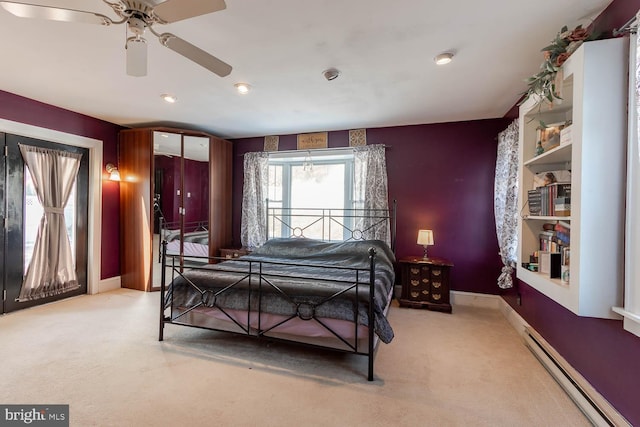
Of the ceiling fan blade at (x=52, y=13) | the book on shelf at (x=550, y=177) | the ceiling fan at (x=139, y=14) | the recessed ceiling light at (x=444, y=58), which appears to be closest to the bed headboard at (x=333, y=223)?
the book on shelf at (x=550, y=177)

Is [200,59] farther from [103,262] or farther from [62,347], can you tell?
[103,262]

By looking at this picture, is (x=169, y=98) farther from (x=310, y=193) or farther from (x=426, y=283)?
(x=426, y=283)

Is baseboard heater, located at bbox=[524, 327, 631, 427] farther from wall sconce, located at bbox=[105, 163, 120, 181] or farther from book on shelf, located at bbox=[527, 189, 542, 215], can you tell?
wall sconce, located at bbox=[105, 163, 120, 181]

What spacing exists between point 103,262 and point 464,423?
4738 mm

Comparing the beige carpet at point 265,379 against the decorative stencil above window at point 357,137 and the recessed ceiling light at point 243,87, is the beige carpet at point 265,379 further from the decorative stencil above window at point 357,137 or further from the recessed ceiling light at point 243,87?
the decorative stencil above window at point 357,137

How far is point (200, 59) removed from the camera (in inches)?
66.8

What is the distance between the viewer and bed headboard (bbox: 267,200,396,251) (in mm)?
4051

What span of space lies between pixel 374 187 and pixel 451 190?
1029 mm

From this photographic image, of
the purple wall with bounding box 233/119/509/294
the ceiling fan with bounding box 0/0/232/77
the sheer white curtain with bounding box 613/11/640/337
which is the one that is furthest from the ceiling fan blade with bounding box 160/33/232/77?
the purple wall with bounding box 233/119/509/294

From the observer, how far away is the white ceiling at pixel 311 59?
68.5 inches

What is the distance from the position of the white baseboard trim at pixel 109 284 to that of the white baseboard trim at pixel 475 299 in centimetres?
488

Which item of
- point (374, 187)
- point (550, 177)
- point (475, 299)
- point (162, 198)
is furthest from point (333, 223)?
point (550, 177)

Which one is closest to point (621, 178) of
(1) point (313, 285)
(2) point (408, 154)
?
(1) point (313, 285)

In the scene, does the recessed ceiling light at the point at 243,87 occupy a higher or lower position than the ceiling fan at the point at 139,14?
higher
